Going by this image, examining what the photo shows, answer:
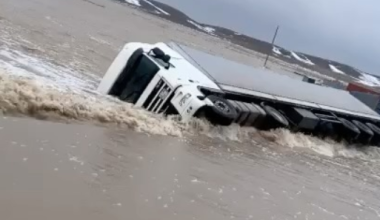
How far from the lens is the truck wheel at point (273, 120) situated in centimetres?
1284

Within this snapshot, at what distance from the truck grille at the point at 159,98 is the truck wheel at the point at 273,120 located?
277 centimetres

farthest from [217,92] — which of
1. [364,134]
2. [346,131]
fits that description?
[364,134]

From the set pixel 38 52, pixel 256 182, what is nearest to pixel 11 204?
pixel 256 182

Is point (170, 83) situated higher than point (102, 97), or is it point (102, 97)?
point (170, 83)

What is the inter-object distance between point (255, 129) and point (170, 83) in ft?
8.34

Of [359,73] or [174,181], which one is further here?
[359,73]

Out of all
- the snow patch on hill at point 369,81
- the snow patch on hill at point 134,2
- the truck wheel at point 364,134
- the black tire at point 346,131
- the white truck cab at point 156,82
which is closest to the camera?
the white truck cab at point 156,82

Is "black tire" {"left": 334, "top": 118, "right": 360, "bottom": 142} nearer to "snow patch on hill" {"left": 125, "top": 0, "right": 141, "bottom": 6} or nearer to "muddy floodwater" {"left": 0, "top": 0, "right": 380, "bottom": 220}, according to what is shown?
"muddy floodwater" {"left": 0, "top": 0, "right": 380, "bottom": 220}

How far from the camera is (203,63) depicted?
43.8 feet

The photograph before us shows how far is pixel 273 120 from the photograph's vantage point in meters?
12.9

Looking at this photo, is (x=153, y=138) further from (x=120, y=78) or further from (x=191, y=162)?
(x=120, y=78)

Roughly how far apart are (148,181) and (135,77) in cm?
528

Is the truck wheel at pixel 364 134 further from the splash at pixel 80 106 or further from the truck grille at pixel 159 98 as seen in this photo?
the truck grille at pixel 159 98

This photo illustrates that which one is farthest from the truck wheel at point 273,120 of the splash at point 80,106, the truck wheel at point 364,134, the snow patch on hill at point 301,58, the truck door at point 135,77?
the snow patch on hill at point 301,58
